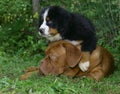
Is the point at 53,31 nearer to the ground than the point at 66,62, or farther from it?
farther from it

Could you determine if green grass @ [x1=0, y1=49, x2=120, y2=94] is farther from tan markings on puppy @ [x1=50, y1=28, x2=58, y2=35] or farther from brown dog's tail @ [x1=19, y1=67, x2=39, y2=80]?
tan markings on puppy @ [x1=50, y1=28, x2=58, y2=35]

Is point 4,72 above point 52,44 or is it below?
below

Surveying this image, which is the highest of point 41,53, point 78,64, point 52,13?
point 52,13

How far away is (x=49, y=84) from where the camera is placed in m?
4.48

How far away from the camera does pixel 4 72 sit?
5949 mm

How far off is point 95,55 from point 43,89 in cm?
139

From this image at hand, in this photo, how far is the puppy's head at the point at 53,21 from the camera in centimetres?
522

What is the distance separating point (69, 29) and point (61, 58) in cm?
38

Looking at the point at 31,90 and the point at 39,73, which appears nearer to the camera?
the point at 31,90

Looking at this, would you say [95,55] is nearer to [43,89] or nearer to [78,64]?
[78,64]

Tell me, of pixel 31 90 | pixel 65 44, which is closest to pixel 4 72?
pixel 65 44

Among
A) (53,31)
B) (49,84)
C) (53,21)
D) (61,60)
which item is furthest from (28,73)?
(49,84)

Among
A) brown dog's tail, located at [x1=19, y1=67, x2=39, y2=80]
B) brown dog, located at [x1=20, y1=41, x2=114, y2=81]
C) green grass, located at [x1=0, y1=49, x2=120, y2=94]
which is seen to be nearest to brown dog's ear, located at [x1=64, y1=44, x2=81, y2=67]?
brown dog, located at [x1=20, y1=41, x2=114, y2=81]

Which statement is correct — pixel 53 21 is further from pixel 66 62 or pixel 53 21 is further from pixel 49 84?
pixel 49 84
